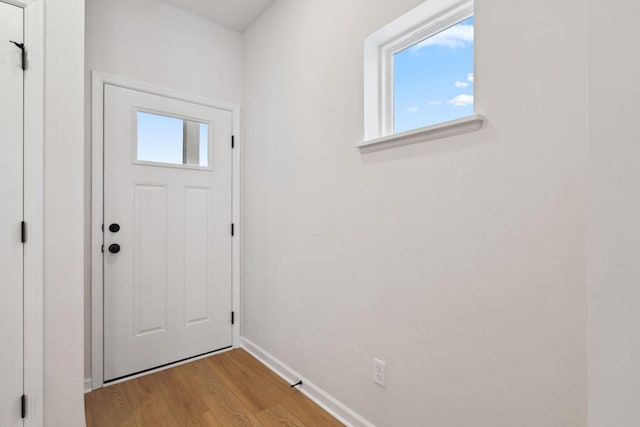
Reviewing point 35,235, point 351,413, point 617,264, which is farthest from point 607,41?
point 35,235

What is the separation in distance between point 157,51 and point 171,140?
0.66 m

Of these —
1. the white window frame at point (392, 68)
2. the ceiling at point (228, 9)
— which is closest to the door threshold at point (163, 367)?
the white window frame at point (392, 68)

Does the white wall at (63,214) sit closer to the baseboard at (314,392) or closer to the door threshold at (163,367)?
the door threshold at (163,367)

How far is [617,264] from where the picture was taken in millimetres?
537

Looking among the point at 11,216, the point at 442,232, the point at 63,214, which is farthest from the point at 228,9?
the point at 442,232

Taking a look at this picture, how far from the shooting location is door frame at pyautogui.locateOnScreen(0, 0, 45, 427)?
56.0 inches

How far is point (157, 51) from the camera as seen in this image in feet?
7.75

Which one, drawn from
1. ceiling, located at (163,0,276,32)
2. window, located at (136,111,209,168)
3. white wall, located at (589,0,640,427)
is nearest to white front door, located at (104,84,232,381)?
window, located at (136,111,209,168)

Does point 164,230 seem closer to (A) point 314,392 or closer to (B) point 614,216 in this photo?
(A) point 314,392

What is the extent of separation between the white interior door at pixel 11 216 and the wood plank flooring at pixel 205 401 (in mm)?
536

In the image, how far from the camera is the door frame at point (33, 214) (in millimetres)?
1423

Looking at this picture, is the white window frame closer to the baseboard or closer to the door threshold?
the baseboard

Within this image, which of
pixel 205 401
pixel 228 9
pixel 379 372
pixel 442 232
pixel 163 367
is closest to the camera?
pixel 442 232

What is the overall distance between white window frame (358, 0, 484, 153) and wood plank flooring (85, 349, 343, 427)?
5.15 ft
